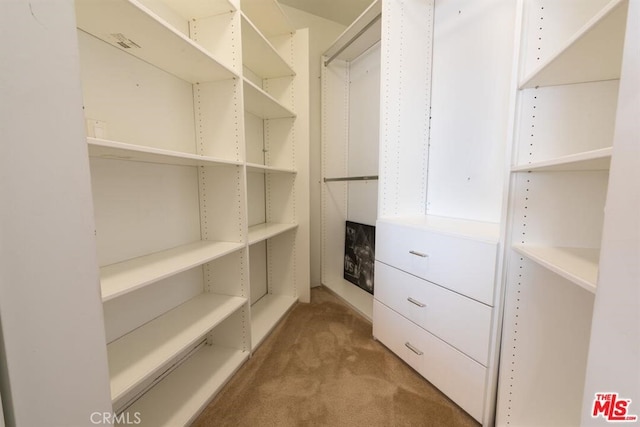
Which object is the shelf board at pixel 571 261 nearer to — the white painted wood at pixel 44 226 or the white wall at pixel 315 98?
the white painted wood at pixel 44 226

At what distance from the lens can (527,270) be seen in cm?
98

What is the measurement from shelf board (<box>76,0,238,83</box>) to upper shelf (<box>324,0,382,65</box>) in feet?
3.85

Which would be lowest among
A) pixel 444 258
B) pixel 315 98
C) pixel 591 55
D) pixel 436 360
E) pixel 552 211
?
pixel 436 360

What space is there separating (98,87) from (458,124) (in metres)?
1.86

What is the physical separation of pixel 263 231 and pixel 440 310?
128 cm

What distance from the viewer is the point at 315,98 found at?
2576mm

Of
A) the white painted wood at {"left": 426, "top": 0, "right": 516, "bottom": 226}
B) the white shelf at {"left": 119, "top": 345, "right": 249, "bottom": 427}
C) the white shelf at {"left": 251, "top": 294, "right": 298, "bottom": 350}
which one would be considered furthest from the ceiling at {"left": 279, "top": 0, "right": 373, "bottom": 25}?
the white shelf at {"left": 119, "top": 345, "right": 249, "bottom": 427}

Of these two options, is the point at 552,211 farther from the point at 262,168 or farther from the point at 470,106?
the point at 262,168

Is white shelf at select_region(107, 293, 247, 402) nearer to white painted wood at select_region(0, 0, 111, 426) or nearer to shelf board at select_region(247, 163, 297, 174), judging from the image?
white painted wood at select_region(0, 0, 111, 426)

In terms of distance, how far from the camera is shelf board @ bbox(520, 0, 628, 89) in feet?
1.93

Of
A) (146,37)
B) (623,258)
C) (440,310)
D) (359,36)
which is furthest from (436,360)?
(359,36)

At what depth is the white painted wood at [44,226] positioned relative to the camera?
0.44m

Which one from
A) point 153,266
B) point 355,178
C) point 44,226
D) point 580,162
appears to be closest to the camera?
point 44,226

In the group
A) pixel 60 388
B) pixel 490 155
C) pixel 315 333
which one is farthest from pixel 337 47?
pixel 60 388
